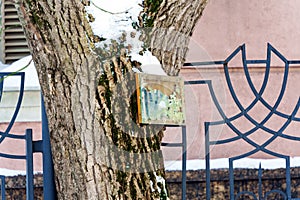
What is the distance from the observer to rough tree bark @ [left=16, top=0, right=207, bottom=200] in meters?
2.46

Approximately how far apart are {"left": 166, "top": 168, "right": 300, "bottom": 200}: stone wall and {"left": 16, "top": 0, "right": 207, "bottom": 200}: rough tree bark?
6.02 ft

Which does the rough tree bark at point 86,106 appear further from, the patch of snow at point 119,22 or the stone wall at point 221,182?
the stone wall at point 221,182

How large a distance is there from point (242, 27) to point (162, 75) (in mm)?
2518

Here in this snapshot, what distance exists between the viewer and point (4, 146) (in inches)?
187

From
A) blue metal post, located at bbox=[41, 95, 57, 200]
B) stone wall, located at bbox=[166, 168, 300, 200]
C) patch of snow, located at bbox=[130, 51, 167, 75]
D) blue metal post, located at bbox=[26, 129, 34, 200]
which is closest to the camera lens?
patch of snow, located at bbox=[130, 51, 167, 75]

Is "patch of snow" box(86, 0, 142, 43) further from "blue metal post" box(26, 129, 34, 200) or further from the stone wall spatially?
the stone wall

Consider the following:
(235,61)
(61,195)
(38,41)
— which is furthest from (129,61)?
(235,61)

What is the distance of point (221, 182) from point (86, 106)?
2106 mm

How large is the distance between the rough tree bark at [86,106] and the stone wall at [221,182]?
6.02 feet

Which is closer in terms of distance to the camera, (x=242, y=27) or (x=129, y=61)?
(x=129, y=61)

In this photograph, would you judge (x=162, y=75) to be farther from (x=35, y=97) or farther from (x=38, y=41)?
(x=35, y=97)


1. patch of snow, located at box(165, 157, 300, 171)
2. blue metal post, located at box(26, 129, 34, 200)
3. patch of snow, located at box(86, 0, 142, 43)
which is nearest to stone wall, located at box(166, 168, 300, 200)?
patch of snow, located at box(165, 157, 300, 171)

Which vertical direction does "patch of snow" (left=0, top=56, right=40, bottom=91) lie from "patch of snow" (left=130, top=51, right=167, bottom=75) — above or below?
above

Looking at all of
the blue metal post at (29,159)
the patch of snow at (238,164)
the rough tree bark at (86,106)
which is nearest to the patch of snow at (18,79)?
the patch of snow at (238,164)
